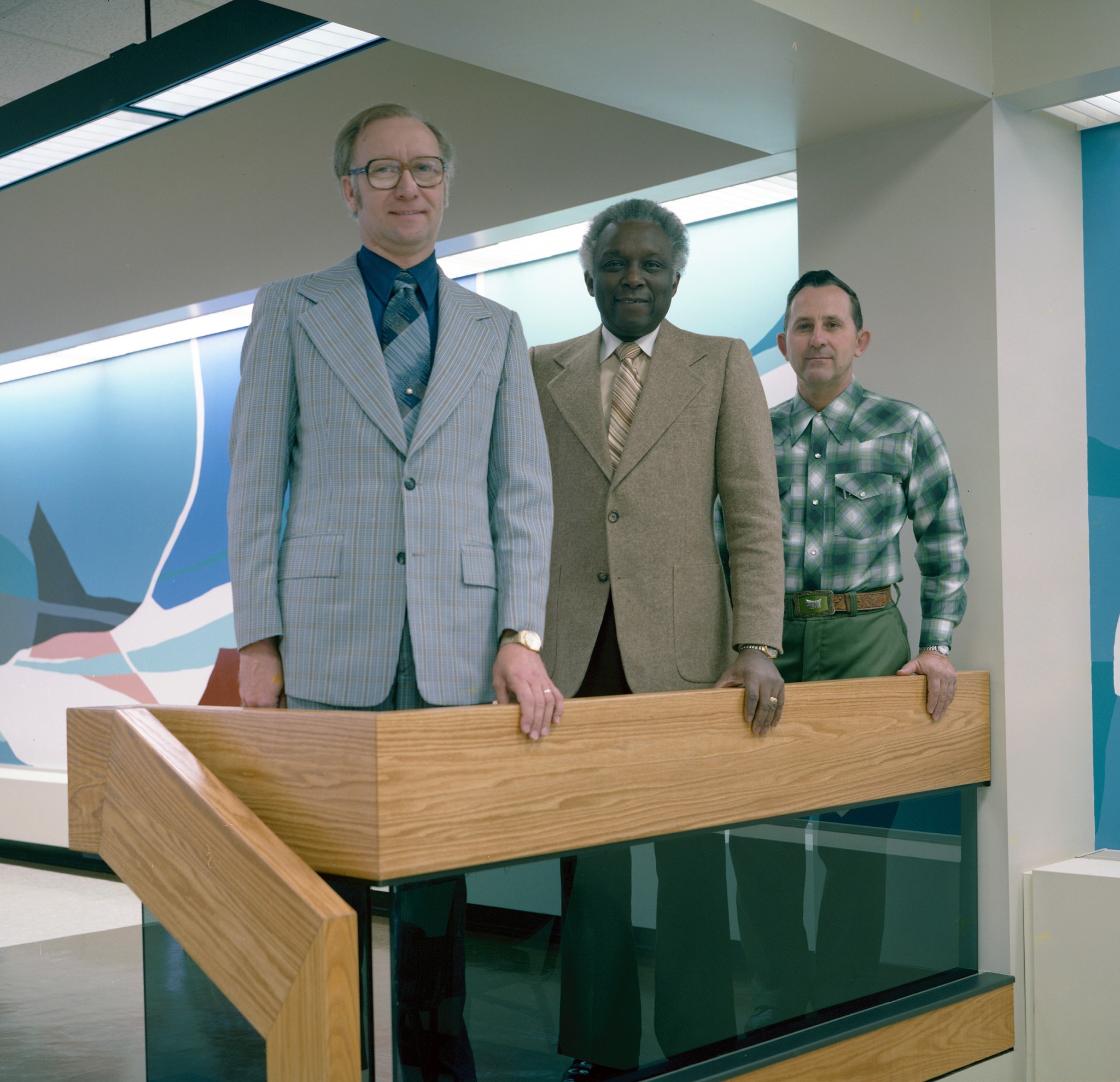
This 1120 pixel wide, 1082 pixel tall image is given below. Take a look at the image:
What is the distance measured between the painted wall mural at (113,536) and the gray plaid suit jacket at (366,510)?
12.4ft

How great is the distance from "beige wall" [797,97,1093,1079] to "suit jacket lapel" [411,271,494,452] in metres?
1.84

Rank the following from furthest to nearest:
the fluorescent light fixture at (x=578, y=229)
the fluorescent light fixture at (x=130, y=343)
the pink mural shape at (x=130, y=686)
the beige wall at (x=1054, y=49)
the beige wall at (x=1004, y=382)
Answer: the pink mural shape at (x=130, y=686), the fluorescent light fixture at (x=130, y=343), the fluorescent light fixture at (x=578, y=229), the beige wall at (x=1004, y=382), the beige wall at (x=1054, y=49)

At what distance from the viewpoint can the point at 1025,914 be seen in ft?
11.6

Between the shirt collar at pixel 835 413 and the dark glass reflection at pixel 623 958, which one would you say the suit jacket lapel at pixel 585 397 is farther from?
the dark glass reflection at pixel 623 958

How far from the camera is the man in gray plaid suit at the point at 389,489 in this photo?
216 cm

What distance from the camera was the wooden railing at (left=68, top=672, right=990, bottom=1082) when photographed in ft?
6.04

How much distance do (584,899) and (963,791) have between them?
5.09 ft

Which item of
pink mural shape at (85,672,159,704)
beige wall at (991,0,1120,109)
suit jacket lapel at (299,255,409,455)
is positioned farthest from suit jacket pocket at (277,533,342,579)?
pink mural shape at (85,672,159,704)

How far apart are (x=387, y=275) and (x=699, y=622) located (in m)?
0.96

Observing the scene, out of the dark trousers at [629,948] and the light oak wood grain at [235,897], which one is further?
the dark trousers at [629,948]

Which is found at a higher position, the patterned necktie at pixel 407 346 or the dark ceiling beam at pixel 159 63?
the dark ceiling beam at pixel 159 63

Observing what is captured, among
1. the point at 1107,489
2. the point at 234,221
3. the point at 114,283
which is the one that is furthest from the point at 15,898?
the point at 1107,489

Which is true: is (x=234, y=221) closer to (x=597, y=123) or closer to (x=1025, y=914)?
(x=597, y=123)

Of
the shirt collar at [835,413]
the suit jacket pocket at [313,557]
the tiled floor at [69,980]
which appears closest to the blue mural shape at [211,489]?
the tiled floor at [69,980]
